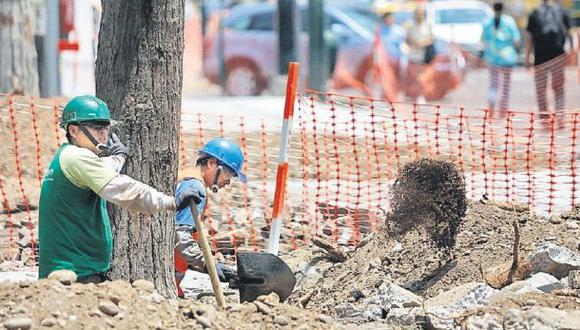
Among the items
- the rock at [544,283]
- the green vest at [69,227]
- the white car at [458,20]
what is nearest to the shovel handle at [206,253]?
the green vest at [69,227]

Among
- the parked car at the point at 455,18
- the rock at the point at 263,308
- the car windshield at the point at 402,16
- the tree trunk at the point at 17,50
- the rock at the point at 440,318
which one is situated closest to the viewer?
the rock at the point at 263,308

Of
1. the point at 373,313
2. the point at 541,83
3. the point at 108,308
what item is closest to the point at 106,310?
the point at 108,308

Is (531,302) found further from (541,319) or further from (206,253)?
(206,253)

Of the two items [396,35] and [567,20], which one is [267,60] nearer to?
[396,35]

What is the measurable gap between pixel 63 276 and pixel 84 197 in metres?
0.51

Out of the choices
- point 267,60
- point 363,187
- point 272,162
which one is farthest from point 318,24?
point 363,187

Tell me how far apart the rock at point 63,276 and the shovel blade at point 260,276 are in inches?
61.6

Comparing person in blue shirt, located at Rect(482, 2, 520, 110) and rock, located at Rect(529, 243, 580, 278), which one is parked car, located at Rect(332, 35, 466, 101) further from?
rock, located at Rect(529, 243, 580, 278)

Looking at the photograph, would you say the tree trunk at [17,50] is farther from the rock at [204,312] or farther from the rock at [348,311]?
the rock at [204,312]

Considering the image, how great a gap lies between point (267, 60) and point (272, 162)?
11992 millimetres

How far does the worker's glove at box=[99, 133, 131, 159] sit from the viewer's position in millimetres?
7066

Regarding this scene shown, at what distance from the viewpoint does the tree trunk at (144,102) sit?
23.9 ft

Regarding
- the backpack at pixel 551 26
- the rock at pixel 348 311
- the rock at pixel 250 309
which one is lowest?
the rock at pixel 348 311

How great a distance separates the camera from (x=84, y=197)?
6.73m
